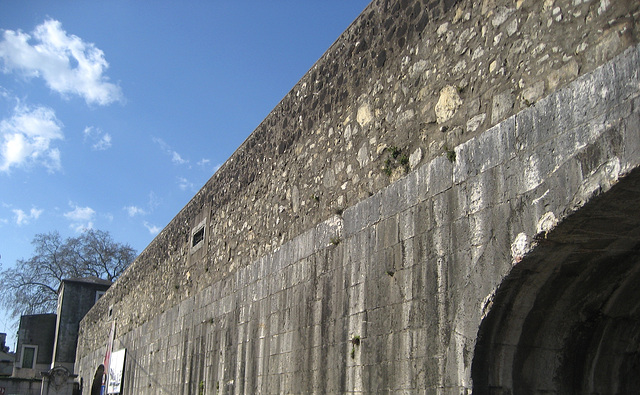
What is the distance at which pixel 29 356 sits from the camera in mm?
35219

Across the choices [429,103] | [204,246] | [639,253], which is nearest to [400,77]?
[429,103]

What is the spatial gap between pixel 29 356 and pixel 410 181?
36144 millimetres

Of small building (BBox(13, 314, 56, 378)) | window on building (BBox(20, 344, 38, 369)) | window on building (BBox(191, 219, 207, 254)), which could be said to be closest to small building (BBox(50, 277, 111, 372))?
small building (BBox(13, 314, 56, 378))

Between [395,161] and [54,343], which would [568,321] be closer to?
[395,161]

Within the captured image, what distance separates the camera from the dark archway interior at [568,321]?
3.65 meters

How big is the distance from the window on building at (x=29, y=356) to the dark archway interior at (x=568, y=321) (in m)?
36.3

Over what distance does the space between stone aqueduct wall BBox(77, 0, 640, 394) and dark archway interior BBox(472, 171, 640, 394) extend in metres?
0.13

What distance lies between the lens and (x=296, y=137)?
741 cm

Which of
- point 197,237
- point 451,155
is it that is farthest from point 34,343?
point 451,155

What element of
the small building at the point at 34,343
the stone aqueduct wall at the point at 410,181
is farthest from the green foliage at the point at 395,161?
the small building at the point at 34,343

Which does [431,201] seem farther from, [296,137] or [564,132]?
[296,137]

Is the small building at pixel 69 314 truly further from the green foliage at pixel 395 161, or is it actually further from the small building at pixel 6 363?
the green foliage at pixel 395 161

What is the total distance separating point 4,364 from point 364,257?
130 ft

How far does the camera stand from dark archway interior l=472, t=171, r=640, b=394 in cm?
365
